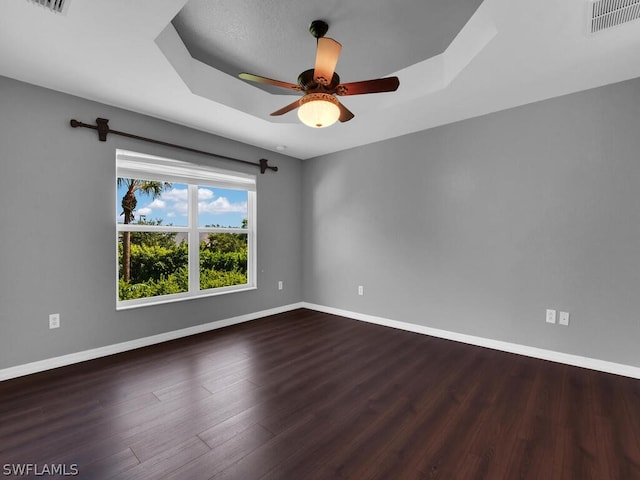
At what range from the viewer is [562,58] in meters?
2.14

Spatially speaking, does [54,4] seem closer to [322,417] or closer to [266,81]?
[266,81]

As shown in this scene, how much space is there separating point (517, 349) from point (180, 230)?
3937 mm

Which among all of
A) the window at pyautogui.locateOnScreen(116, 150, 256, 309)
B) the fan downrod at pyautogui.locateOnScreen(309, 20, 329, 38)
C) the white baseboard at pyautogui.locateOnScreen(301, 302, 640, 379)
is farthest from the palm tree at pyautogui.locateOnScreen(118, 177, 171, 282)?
the white baseboard at pyautogui.locateOnScreen(301, 302, 640, 379)

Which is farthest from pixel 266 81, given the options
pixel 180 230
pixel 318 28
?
pixel 180 230

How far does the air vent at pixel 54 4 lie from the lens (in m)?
1.63

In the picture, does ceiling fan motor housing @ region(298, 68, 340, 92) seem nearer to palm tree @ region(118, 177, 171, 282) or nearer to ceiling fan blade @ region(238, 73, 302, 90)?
ceiling fan blade @ region(238, 73, 302, 90)

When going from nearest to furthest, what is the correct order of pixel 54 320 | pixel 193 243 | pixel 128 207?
pixel 54 320 < pixel 128 207 < pixel 193 243

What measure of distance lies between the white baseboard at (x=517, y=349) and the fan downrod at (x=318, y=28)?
10.6ft

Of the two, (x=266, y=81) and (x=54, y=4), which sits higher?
(x=54, y=4)

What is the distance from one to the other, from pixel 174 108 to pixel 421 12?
7.93 ft

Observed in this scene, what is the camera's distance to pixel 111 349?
114 inches

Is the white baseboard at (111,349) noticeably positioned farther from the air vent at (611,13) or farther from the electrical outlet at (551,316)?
the air vent at (611,13)

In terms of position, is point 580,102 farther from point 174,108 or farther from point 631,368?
point 174,108

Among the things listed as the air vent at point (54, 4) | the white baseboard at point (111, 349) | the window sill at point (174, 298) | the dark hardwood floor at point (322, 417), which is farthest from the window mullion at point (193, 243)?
the air vent at point (54, 4)
